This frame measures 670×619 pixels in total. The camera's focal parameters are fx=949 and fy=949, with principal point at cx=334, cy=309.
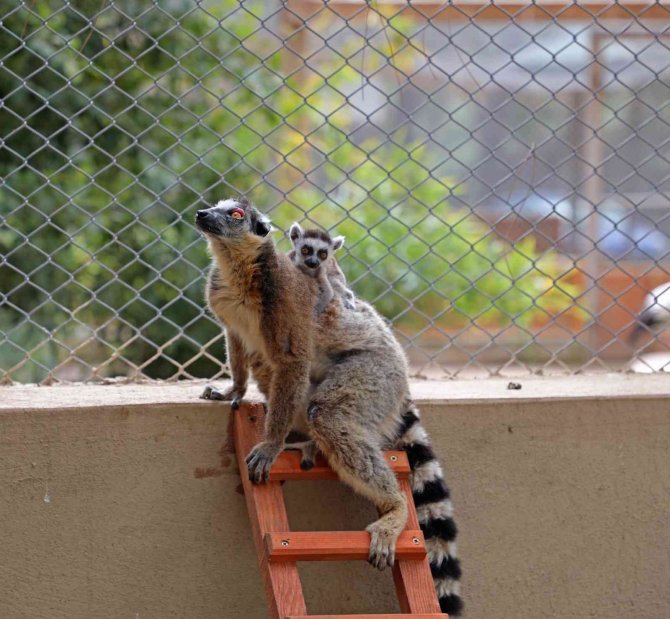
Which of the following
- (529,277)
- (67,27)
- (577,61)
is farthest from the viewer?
(577,61)

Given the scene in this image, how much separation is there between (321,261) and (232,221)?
82cm

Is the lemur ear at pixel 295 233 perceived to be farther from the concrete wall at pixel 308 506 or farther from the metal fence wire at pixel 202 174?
the concrete wall at pixel 308 506

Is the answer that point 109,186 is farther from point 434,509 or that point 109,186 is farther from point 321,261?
point 434,509

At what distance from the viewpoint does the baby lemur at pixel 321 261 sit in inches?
147

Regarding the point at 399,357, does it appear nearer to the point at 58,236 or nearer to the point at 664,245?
the point at 58,236

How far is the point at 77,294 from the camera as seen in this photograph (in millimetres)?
5707

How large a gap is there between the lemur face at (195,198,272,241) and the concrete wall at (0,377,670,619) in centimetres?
64

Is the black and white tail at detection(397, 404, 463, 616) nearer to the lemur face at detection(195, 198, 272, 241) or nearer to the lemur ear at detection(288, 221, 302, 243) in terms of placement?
the lemur face at detection(195, 198, 272, 241)

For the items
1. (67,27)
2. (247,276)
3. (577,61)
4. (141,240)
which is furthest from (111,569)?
(577,61)

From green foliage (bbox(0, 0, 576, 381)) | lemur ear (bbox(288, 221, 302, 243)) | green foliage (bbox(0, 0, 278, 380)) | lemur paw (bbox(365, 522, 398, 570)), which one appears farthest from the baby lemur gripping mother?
green foliage (bbox(0, 0, 278, 380))

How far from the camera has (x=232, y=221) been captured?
348 cm

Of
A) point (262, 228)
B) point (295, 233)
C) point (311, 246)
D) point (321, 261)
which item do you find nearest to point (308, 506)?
point (262, 228)

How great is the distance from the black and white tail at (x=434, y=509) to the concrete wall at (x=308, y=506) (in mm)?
208

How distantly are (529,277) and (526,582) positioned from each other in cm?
461
